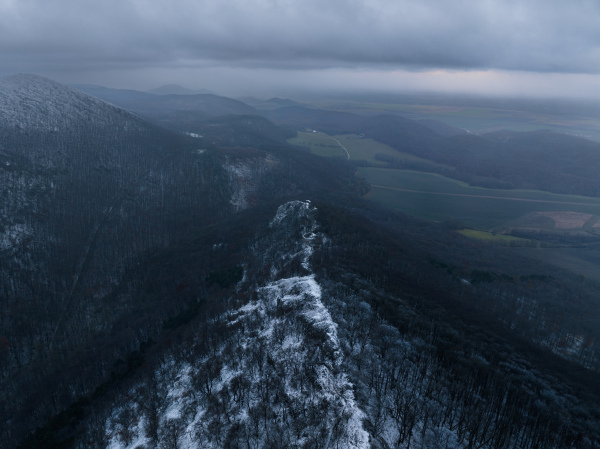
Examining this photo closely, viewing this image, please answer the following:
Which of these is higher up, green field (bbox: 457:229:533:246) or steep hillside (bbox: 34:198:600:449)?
steep hillside (bbox: 34:198:600:449)

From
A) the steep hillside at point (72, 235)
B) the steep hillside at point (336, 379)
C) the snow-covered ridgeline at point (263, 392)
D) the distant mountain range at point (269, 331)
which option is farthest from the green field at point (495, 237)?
the snow-covered ridgeline at point (263, 392)

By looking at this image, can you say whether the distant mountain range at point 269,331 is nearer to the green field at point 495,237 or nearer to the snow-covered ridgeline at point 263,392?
the snow-covered ridgeline at point 263,392

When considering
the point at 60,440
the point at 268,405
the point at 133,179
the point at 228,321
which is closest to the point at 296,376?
the point at 268,405

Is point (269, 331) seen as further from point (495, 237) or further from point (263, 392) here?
point (495, 237)

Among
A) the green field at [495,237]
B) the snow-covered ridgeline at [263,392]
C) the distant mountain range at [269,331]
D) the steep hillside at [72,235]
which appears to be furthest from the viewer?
the green field at [495,237]

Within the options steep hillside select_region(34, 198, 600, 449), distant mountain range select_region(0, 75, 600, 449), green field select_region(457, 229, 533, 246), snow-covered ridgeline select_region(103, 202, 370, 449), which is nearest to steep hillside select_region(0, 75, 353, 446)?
distant mountain range select_region(0, 75, 600, 449)

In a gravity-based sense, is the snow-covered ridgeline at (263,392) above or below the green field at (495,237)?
above

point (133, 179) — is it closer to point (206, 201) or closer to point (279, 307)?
point (206, 201)

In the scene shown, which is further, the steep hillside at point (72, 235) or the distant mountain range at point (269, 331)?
the steep hillside at point (72, 235)

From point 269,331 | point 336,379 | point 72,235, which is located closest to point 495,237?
point 269,331

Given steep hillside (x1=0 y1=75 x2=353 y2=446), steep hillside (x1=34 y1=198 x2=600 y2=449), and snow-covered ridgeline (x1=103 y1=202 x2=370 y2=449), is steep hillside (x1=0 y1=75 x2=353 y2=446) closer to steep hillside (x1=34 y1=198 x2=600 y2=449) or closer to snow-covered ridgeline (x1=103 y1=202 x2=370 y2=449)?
steep hillside (x1=34 y1=198 x2=600 y2=449)

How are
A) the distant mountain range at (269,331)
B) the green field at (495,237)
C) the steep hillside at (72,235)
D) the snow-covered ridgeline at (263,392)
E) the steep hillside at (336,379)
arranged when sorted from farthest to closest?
the green field at (495,237) → the steep hillside at (72,235) → the distant mountain range at (269,331) → the snow-covered ridgeline at (263,392) → the steep hillside at (336,379)
